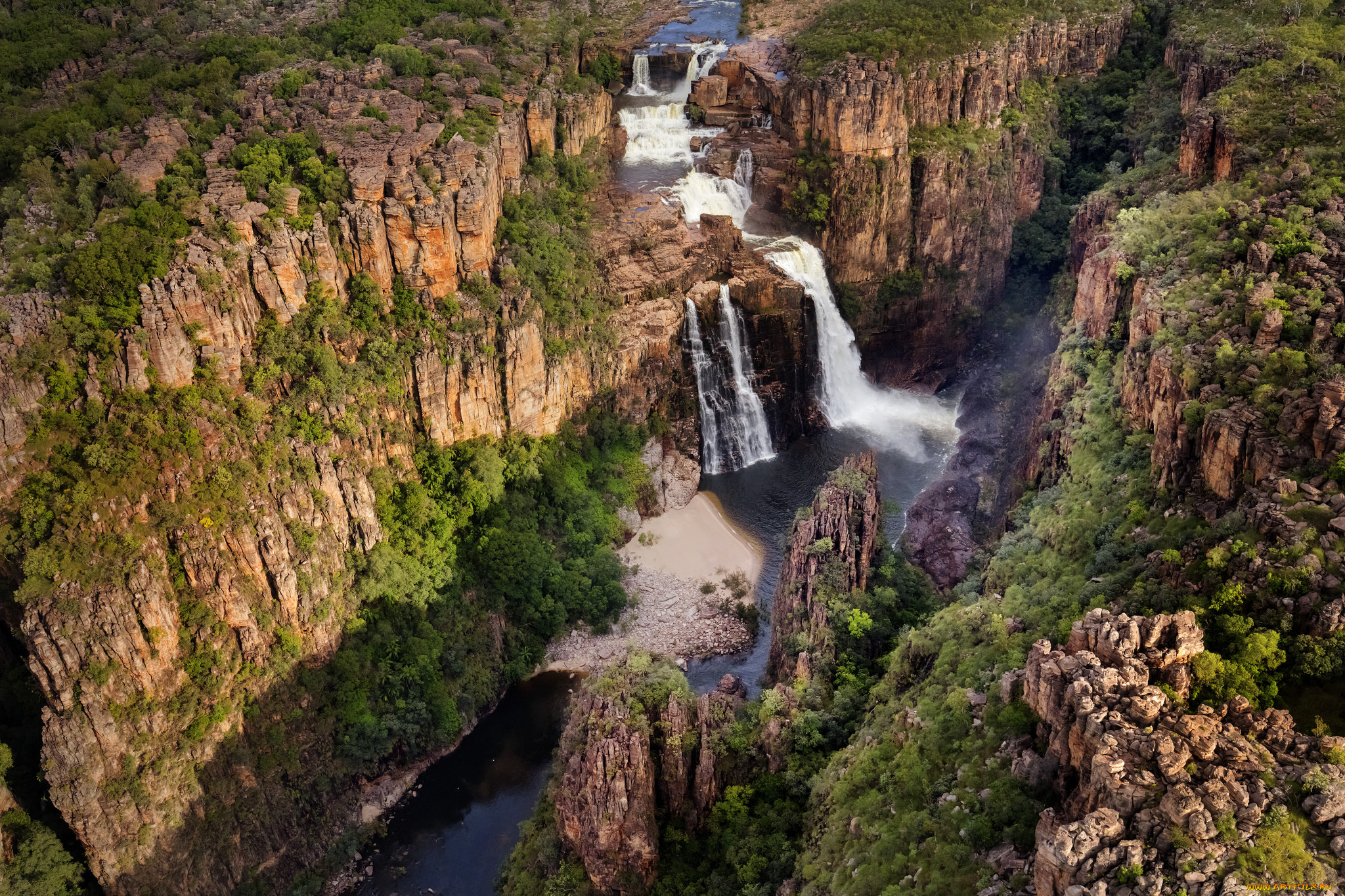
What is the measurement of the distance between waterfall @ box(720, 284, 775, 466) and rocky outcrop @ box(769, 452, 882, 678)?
15057mm

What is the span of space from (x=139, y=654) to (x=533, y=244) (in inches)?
1220

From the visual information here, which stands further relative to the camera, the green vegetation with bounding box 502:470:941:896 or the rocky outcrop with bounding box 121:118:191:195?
the rocky outcrop with bounding box 121:118:191:195

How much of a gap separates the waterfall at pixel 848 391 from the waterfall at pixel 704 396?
24.4 ft

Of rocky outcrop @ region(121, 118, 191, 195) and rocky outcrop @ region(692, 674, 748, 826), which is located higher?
rocky outcrop @ region(121, 118, 191, 195)

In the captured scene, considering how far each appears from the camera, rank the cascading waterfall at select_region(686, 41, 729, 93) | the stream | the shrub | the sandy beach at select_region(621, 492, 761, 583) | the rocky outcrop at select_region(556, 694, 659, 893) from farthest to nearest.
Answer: the cascading waterfall at select_region(686, 41, 729, 93)
the shrub
the sandy beach at select_region(621, 492, 761, 583)
the stream
the rocky outcrop at select_region(556, 694, 659, 893)

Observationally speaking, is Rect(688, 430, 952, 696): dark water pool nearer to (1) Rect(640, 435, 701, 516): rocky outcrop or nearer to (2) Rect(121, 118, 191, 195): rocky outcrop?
(1) Rect(640, 435, 701, 516): rocky outcrop

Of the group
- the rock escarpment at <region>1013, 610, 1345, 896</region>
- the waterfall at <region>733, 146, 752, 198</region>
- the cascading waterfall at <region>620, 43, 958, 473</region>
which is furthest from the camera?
the waterfall at <region>733, 146, 752, 198</region>

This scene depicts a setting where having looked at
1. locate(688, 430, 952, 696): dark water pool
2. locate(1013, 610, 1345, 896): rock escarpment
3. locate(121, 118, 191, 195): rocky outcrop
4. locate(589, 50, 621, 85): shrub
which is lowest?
locate(688, 430, 952, 696): dark water pool

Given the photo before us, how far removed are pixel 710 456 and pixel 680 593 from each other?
12.5 m

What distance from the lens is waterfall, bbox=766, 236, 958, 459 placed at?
7169 cm

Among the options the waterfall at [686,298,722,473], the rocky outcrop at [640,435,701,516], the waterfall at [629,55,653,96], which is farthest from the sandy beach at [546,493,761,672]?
the waterfall at [629,55,653,96]

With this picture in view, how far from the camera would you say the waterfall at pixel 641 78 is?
82.8 meters

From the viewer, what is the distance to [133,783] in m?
40.5

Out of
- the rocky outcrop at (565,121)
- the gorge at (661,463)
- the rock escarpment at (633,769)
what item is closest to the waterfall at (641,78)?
the gorge at (661,463)
